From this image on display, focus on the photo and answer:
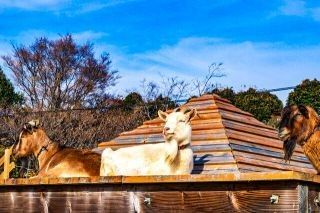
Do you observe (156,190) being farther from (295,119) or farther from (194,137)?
(194,137)

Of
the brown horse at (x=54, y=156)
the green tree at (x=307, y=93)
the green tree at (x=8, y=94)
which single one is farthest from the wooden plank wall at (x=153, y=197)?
the green tree at (x=8, y=94)

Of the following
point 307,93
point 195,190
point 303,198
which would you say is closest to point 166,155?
point 195,190

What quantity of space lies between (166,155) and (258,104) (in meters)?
21.0

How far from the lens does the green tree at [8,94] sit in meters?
34.1

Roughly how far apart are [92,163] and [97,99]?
27450 millimetres

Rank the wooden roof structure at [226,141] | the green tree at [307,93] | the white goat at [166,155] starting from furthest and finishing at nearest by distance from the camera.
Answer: the green tree at [307,93] → the wooden roof structure at [226,141] → the white goat at [166,155]

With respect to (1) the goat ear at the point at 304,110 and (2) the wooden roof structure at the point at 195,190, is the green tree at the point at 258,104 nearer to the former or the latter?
(2) the wooden roof structure at the point at 195,190

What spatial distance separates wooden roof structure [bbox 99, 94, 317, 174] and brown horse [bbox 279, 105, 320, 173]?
1.90 ft

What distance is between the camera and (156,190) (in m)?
4.50

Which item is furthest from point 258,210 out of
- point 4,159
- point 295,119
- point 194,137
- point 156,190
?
point 4,159

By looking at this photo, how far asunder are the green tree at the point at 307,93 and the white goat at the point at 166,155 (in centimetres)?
1904

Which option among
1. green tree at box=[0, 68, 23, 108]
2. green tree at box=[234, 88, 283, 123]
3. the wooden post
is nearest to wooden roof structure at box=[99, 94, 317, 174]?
the wooden post

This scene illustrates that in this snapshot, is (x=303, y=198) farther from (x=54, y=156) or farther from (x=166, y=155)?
(x=54, y=156)

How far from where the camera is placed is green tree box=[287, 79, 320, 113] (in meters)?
25.4
